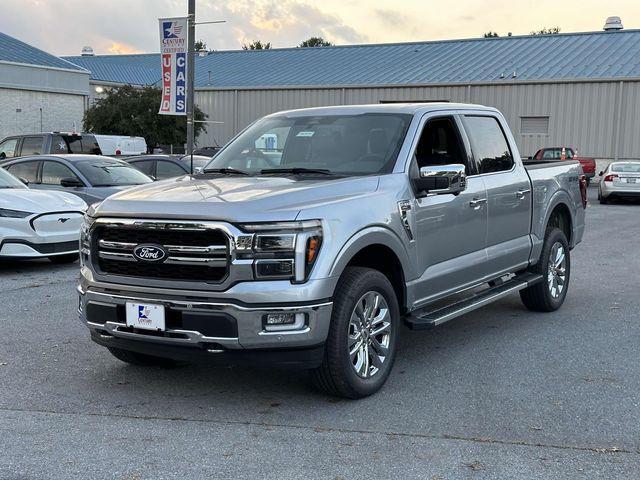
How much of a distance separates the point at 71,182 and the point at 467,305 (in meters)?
8.33

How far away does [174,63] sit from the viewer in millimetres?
19266

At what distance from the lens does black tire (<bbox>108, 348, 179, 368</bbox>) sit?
5551 mm

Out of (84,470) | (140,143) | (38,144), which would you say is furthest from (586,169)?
(84,470)

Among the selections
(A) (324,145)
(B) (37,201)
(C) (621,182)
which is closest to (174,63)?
(B) (37,201)

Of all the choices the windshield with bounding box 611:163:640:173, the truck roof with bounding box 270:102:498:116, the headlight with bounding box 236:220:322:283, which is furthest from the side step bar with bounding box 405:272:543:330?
the windshield with bounding box 611:163:640:173

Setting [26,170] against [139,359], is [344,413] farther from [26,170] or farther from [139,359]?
[26,170]

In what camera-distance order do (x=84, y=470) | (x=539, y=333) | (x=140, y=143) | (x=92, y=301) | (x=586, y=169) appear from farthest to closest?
(x=586, y=169) < (x=140, y=143) < (x=539, y=333) < (x=92, y=301) < (x=84, y=470)

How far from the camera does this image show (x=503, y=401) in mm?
5000

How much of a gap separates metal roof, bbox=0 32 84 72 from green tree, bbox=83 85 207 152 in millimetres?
Answer: 2685

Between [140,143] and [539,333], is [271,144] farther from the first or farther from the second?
[140,143]

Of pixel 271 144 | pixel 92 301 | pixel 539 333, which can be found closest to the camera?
pixel 92 301

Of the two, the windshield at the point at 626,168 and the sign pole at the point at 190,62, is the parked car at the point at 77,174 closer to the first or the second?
the sign pole at the point at 190,62

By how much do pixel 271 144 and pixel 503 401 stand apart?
277cm

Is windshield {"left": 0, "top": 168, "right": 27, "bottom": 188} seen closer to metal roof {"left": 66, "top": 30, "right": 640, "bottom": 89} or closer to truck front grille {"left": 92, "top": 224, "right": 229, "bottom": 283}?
truck front grille {"left": 92, "top": 224, "right": 229, "bottom": 283}
